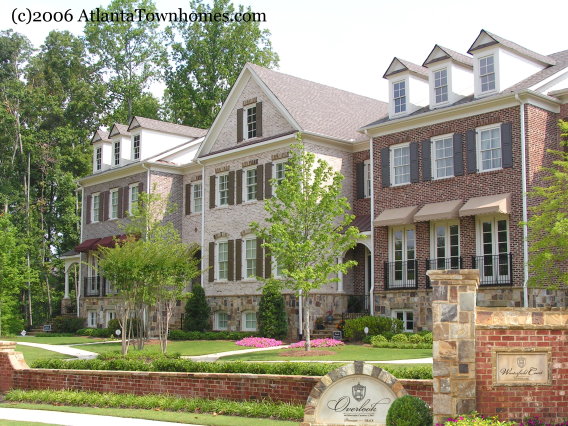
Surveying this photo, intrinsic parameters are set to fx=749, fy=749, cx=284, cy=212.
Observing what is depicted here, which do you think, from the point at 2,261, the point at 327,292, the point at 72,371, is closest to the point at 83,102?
the point at 2,261

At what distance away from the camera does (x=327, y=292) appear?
2911 centimetres

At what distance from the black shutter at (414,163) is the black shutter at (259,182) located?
6940mm

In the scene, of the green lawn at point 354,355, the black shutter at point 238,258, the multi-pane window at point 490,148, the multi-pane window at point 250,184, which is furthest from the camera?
the multi-pane window at point 250,184

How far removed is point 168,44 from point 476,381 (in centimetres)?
4651

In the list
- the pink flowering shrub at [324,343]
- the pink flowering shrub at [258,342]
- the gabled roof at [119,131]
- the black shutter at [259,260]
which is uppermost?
the gabled roof at [119,131]

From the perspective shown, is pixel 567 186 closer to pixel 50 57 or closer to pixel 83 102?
pixel 83 102

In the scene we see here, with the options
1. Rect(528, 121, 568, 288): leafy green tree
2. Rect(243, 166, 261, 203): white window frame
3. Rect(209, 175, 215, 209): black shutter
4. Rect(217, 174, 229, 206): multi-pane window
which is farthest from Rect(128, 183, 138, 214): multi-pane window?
Rect(528, 121, 568, 288): leafy green tree

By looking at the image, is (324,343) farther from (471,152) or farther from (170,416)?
(170,416)

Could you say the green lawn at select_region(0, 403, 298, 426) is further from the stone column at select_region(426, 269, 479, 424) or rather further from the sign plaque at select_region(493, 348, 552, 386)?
the sign plaque at select_region(493, 348, 552, 386)

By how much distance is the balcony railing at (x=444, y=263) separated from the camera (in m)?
25.3

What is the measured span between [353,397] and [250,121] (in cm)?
2235

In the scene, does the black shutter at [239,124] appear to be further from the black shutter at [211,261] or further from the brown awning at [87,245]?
the brown awning at [87,245]

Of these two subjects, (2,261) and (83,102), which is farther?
(83,102)

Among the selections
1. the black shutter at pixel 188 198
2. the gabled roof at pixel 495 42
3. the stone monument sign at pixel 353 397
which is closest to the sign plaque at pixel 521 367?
the stone monument sign at pixel 353 397
